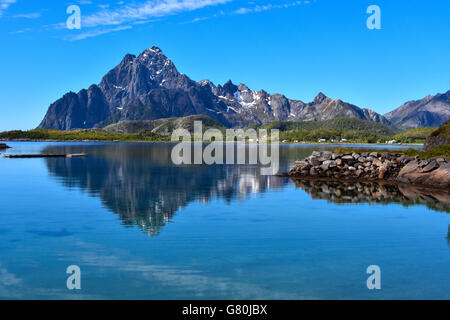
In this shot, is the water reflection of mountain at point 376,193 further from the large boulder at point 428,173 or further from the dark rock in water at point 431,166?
the dark rock in water at point 431,166

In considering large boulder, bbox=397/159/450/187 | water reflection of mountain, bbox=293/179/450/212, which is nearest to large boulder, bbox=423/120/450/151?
large boulder, bbox=397/159/450/187

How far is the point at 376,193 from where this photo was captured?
173 ft

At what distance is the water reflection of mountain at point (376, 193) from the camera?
45875mm

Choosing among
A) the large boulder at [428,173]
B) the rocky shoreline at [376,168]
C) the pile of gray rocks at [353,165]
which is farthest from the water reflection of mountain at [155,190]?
the large boulder at [428,173]

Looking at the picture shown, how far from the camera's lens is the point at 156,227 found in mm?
31141

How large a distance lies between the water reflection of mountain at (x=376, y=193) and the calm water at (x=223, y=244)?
0.84ft

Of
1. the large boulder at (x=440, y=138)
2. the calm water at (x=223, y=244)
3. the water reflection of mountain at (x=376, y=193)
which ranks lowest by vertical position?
the calm water at (x=223, y=244)

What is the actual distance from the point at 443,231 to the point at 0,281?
1255 inches

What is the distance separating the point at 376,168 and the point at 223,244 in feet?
165

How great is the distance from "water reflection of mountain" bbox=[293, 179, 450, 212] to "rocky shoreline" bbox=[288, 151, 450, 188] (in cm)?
345

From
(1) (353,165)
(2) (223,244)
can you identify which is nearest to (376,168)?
(1) (353,165)

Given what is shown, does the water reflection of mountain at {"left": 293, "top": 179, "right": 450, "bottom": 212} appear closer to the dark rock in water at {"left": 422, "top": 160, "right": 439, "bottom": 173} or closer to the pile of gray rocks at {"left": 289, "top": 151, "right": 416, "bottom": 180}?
the dark rock in water at {"left": 422, "top": 160, "right": 439, "bottom": 173}
